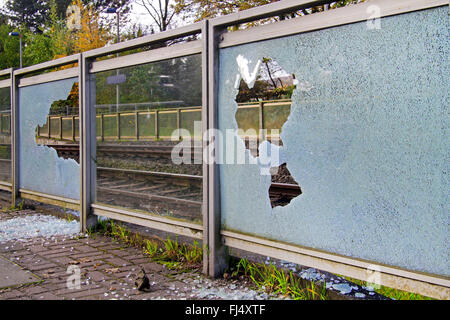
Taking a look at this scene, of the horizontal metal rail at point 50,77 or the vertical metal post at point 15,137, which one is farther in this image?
the vertical metal post at point 15,137

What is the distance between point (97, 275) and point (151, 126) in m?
2.65

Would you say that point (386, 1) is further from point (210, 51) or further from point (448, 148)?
point (210, 51)

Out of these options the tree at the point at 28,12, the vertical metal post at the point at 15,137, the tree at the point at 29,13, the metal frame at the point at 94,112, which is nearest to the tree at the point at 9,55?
the tree at the point at 29,13

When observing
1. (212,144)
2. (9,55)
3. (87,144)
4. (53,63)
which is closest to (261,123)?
(212,144)

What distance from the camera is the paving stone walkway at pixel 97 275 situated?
140 inches

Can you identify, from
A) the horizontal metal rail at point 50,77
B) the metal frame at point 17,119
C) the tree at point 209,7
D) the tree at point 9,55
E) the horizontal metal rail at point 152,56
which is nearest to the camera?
the horizontal metal rail at point 152,56

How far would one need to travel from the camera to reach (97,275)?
403 centimetres

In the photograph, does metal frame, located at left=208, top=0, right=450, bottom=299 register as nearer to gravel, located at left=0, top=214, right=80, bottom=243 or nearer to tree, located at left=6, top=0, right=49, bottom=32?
gravel, located at left=0, top=214, right=80, bottom=243

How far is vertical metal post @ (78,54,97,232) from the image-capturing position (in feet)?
18.4

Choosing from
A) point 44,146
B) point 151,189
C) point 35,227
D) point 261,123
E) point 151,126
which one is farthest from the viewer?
point 44,146

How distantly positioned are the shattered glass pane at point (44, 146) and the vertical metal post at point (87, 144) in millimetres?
303

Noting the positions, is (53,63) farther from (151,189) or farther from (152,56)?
(151,189)

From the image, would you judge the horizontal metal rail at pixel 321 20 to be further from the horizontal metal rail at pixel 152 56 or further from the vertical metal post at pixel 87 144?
the vertical metal post at pixel 87 144

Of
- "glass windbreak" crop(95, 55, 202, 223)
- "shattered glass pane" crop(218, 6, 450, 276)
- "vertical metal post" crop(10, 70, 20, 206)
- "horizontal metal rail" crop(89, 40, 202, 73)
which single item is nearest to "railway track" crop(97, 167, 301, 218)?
"glass windbreak" crop(95, 55, 202, 223)
